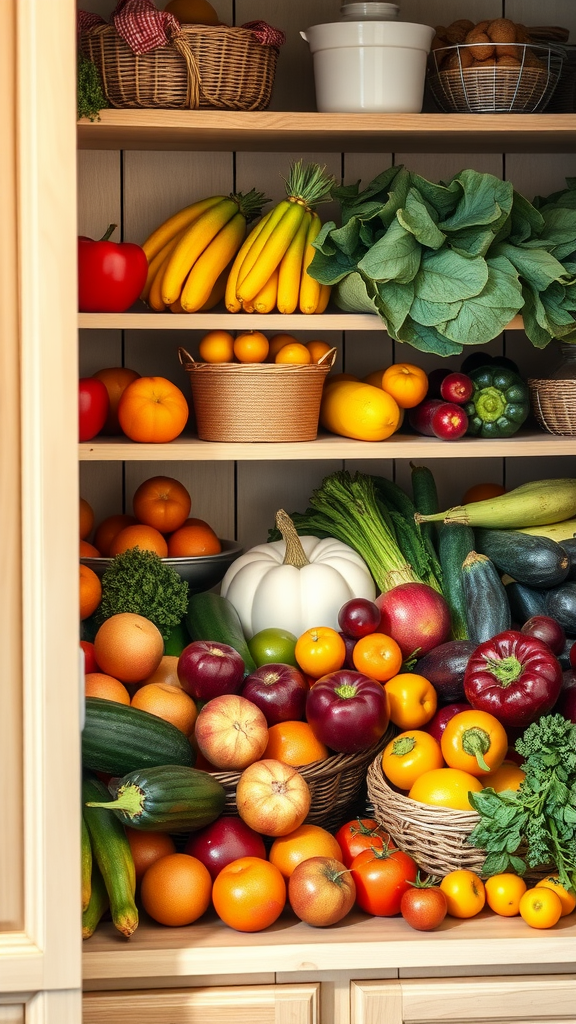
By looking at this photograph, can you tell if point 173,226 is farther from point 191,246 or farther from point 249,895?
point 249,895

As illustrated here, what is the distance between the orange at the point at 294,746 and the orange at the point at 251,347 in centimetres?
58

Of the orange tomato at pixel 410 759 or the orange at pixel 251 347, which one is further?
the orange at pixel 251 347

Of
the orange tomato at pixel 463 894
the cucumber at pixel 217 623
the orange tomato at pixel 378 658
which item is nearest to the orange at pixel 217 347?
the cucumber at pixel 217 623

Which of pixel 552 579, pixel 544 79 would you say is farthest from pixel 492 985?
pixel 544 79

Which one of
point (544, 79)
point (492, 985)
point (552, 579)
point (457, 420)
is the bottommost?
point (492, 985)

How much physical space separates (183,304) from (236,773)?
2.40 feet

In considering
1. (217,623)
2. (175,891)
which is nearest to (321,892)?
(175,891)

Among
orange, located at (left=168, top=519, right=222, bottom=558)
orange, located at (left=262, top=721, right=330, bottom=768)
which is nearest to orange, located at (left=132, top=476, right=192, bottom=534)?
orange, located at (left=168, top=519, right=222, bottom=558)

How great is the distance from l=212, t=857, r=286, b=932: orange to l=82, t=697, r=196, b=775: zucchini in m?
0.18

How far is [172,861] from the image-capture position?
1310 millimetres

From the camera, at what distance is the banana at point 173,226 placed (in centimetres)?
173

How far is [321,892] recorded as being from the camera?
49.9 inches

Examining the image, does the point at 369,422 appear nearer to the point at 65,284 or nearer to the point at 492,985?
the point at 65,284

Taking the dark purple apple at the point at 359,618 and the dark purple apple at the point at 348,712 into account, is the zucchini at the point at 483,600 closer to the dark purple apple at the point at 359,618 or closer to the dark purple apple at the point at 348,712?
the dark purple apple at the point at 359,618
